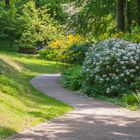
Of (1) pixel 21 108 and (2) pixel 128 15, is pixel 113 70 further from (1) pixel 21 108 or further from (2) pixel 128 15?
(2) pixel 128 15

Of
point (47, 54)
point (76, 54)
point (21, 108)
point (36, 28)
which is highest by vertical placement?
point (36, 28)

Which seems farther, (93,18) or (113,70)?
(93,18)

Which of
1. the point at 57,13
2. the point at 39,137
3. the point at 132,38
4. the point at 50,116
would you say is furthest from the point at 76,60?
the point at 57,13

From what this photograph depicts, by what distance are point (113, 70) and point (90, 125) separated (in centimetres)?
710

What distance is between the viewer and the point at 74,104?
14.8 metres

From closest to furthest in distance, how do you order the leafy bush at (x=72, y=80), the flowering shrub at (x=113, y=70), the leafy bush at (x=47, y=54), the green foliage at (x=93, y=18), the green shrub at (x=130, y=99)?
the green shrub at (x=130, y=99)
the flowering shrub at (x=113, y=70)
the leafy bush at (x=72, y=80)
the green foliage at (x=93, y=18)
the leafy bush at (x=47, y=54)

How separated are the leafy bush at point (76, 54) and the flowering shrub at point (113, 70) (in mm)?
5418

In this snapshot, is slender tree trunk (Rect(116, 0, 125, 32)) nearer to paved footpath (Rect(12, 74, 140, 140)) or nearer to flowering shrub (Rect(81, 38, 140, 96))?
flowering shrub (Rect(81, 38, 140, 96))

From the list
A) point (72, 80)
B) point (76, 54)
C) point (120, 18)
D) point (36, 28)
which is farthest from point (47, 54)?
point (72, 80)

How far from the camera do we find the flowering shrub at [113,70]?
683 inches

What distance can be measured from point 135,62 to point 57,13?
109ft

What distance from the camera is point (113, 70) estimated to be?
17953 mm

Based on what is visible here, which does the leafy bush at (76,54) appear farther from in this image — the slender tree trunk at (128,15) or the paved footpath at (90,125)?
the paved footpath at (90,125)

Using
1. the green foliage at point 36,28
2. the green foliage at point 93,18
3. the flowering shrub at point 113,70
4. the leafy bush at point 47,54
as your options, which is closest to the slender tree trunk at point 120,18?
the green foliage at point 93,18
